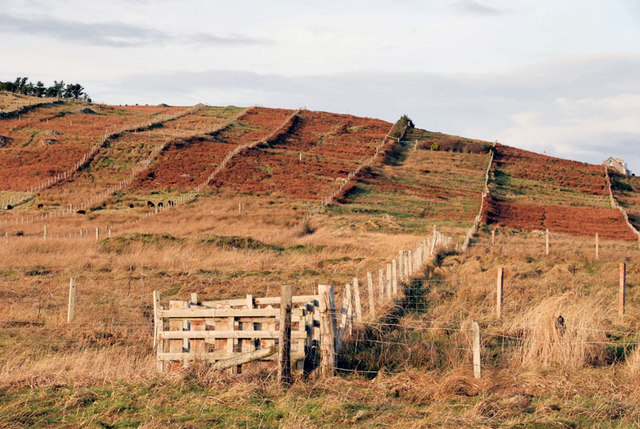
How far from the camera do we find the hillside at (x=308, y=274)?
8719 millimetres

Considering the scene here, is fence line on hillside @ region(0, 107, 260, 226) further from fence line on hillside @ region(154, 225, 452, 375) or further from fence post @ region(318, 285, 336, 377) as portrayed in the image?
fence post @ region(318, 285, 336, 377)

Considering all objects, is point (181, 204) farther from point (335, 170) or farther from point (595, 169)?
point (595, 169)

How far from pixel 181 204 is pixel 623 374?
44.7 meters

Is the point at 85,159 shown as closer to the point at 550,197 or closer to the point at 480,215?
the point at 480,215

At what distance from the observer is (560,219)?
5444cm

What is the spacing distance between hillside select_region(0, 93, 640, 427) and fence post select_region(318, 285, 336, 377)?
0.90ft

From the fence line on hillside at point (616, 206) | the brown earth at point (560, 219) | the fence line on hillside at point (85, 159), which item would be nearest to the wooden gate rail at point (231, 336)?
the brown earth at point (560, 219)

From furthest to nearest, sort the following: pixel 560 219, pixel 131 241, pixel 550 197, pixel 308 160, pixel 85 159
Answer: pixel 308 160 → pixel 550 197 → pixel 85 159 → pixel 560 219 → pixel 131 241

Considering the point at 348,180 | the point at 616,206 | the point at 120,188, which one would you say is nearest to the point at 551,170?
the point at 616,206

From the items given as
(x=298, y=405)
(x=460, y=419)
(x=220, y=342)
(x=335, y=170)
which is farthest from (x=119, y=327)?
(x=335, y=170)

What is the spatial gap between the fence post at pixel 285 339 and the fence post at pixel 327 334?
83 centimetres

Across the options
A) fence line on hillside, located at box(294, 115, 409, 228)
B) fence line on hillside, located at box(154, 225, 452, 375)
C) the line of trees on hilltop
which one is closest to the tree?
the line of trees on hilltop

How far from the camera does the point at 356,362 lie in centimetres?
1088

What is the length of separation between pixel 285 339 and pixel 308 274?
14560mm
